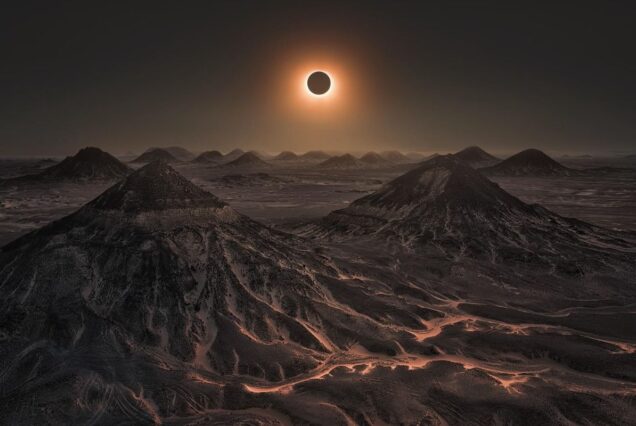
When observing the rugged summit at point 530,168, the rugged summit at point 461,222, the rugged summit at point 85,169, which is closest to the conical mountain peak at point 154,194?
the rugged summit at point 461,222

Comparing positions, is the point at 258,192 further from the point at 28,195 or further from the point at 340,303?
the point at 340,303

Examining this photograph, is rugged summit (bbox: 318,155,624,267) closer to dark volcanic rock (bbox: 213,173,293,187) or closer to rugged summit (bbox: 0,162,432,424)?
rugged summit (bbox: 0,162,432,424)

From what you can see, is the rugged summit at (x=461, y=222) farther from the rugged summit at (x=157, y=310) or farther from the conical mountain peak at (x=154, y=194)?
the conical mountain peak at (x=154, y=194)

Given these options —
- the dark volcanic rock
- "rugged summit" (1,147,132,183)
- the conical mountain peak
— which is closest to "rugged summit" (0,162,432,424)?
the conical mountain peak

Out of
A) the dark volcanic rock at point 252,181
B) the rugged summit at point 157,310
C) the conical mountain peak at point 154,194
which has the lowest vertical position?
the rugged summit at point 157,310

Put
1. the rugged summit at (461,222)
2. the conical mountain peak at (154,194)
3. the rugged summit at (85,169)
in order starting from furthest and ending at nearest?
the rugged summit at (85,169)
the rugged summit at (461,222)
the conical mountain peak at (154,194)

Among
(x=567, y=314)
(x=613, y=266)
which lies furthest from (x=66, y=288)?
(x=613, y=266)
